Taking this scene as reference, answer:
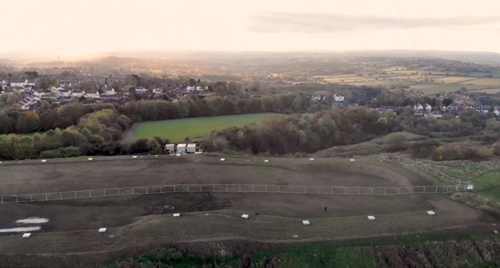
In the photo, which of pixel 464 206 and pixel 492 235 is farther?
pixel 464 206

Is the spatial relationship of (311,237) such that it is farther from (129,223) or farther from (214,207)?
(129,223)

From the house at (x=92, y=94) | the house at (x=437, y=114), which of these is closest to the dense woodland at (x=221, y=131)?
the house at (x=437, y=114)

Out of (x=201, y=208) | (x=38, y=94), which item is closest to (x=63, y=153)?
(x=201, y=208)

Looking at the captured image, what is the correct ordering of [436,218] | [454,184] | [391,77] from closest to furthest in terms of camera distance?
[436,218] < [454,184] < [391,77]

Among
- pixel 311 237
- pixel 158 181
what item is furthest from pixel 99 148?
pixel 311 237

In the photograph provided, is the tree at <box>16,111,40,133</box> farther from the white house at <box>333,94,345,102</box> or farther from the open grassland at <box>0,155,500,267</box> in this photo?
the white house at <box>333,94,345,102</box>

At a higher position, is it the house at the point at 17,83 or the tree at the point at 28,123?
the house at the point at 17,83

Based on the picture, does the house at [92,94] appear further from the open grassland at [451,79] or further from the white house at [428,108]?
the open grassland at [451,79]
